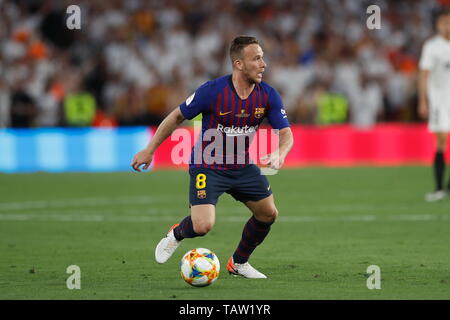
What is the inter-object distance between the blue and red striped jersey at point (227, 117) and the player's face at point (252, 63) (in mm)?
182

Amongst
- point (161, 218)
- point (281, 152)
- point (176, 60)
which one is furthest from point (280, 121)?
point (176, 60)

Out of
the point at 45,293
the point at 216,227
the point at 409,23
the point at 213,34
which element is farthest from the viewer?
the point at 409,23

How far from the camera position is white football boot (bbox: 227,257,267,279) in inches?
336

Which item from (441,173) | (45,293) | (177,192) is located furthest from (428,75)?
(45,293)

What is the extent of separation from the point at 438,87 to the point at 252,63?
24.3 ft

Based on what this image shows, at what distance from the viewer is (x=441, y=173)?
1497 cm

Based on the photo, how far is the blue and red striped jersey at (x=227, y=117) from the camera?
8477mm

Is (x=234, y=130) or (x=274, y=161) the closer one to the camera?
(x=274, y=161)

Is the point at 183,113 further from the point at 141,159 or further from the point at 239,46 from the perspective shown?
the point at 239,46

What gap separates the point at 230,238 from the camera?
37.4ft

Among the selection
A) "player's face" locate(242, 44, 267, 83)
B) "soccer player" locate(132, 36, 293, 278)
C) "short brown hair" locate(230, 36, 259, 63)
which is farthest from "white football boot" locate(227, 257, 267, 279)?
"short brown hair" locate(230, 36, 259, 63)

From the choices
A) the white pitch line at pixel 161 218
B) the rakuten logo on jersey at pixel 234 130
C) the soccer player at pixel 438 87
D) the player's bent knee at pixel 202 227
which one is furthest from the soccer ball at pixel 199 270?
the soccer player at pixel 438 87

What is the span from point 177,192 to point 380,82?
8.62 meters

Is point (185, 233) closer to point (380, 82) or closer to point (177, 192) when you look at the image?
point (177, 192)
